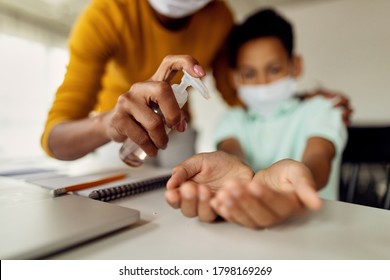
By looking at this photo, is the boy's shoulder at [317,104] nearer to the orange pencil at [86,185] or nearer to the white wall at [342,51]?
the white wall at [342,51]

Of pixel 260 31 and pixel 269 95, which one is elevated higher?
pixel 260 31

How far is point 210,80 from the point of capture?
654 millimetres

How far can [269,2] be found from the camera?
1310 mm

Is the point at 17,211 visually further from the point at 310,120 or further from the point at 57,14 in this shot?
the point at 310,120

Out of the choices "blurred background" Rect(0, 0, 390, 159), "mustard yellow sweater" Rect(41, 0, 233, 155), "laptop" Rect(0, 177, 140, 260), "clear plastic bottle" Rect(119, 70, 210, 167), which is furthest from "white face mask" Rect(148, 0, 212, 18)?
"laptop" Rect(0, 177, 140, 260)

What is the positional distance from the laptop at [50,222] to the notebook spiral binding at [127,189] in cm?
3

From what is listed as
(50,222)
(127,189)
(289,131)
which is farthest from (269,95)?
(50,222)

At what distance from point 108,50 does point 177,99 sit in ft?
0.87

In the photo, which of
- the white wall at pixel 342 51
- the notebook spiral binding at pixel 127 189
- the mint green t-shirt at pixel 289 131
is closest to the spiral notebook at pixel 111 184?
the notebook spiral binding at pixel 127 189

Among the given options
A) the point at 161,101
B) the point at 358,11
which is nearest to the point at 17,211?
the point at 161,101

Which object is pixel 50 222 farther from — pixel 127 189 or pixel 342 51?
pixel 342 51

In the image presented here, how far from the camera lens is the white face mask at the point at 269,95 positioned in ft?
1.92

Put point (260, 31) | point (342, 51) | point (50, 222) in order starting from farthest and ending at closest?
1. point (342, 51)
2. point (260, 31)
3. point (50, 222)

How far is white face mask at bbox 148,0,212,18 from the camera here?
0.50m
